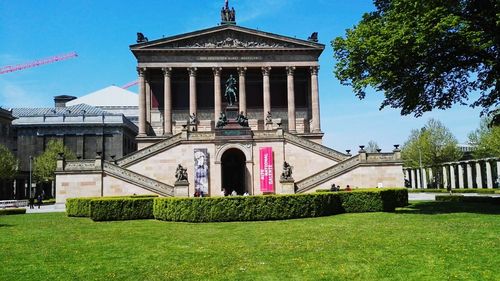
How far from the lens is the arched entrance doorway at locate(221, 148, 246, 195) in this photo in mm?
51781

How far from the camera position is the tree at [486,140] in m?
70.4

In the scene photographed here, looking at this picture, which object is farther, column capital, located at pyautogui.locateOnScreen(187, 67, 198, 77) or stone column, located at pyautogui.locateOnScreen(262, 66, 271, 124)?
stone column, located at pyautogui.locateOnScreen(262, 66, 271, 124)

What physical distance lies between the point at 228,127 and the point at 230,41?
987 inches

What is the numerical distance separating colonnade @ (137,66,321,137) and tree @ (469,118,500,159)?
85.2 feet

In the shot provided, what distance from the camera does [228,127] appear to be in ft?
164

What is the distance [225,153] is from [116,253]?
35.2 meters

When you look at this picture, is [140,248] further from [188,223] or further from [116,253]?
[188,223]

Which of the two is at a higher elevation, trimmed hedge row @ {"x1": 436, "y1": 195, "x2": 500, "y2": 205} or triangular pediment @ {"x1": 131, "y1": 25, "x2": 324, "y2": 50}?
triangular pediment @ {"x1": 131, "y1": 25, "x2": 324, "y2": 50}

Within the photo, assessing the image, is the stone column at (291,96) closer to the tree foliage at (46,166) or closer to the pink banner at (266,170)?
the pink banner at (266,170)

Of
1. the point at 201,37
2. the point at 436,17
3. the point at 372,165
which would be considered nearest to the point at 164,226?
the point at 436,17

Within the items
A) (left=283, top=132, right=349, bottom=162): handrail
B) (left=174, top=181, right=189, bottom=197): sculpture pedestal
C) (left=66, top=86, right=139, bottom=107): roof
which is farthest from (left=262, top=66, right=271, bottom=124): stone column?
(left=66, top=86, right=139, bottom=107): roof

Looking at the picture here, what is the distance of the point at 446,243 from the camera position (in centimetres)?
1650

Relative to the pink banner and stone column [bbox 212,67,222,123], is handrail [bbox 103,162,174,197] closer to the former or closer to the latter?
the pink banner

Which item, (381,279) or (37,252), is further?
(37,252)
